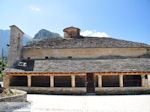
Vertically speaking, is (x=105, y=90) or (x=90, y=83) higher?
(x=90, y=83)

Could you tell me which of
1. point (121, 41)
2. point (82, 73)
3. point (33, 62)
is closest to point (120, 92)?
point (82, 73)

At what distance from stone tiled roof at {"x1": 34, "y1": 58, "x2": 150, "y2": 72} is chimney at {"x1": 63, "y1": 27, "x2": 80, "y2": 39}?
704cm

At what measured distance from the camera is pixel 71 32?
117 feet

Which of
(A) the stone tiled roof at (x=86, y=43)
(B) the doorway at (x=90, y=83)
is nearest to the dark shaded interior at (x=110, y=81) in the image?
(B) the doorway at (x=90, y=83)

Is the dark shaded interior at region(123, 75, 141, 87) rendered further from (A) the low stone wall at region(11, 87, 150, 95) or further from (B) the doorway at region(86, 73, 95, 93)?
(B) the doorway at region(86, 73, 95, 93)

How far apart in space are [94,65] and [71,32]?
32.5 feet

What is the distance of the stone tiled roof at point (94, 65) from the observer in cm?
2639

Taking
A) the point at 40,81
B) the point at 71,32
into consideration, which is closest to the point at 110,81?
the point at 40,81

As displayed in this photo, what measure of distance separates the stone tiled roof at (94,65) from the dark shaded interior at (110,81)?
1439 millimetres

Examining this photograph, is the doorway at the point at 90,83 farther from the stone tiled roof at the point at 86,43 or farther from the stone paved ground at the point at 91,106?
the stone paved ground at the point at 91,106

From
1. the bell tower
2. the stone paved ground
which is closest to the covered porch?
the bell tower

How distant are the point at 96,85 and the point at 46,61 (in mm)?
7032

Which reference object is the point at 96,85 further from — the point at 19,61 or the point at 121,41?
the point at 19,61

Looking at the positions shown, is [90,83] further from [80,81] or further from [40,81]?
[40,81]
